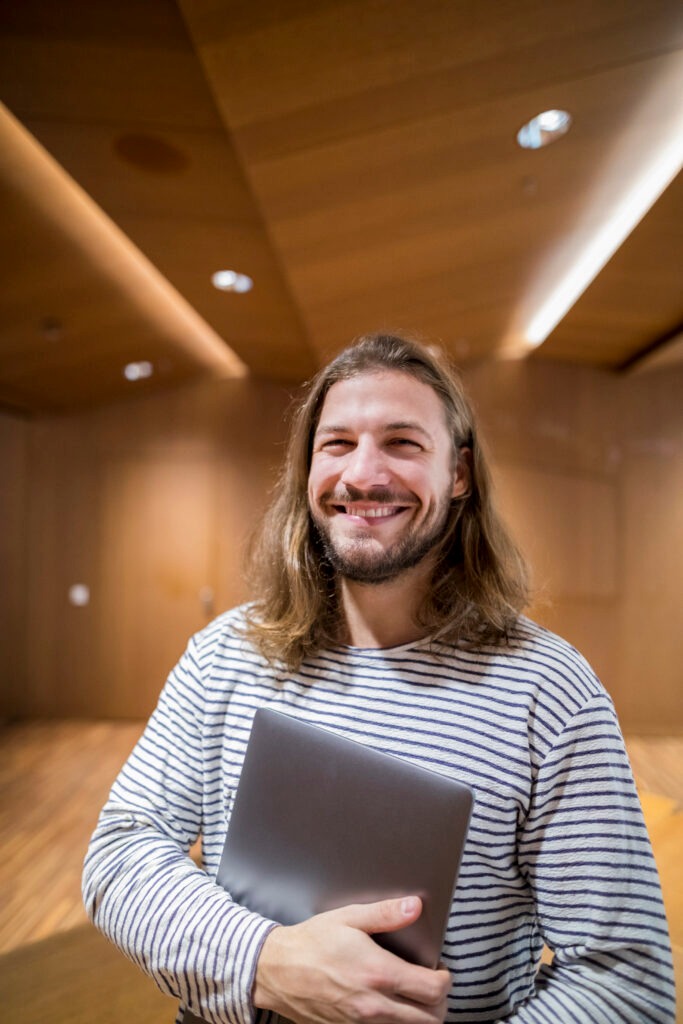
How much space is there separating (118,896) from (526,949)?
54cm

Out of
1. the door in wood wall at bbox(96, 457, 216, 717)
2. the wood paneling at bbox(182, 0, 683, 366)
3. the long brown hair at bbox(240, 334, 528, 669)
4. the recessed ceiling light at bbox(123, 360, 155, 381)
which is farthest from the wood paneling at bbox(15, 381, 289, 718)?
the long brown hair at bbox(240, 334, 528, 669)

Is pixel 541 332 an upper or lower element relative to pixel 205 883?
upper

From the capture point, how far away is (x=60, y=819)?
2.81m

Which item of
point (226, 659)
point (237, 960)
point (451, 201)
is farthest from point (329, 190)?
point (237, 960)

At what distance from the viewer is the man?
2.32 ft

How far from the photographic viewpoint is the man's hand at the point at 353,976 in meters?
0.65

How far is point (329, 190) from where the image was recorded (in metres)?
2.16

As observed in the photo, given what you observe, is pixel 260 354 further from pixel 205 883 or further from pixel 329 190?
pixel 205 883

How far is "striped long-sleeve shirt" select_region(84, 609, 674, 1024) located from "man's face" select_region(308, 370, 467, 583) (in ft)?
0.49

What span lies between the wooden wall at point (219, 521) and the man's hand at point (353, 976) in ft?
6.90

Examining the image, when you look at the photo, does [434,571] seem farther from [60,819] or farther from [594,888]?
[60,819]

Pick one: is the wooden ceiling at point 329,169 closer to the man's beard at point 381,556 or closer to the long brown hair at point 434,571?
the long brown hair at point 434,571

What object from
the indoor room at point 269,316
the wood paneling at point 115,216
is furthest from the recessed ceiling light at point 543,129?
the wood paneling at point 115,216

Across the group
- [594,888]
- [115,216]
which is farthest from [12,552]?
[594,888]
